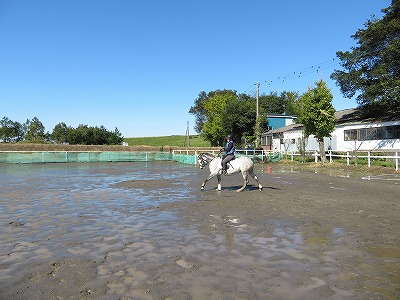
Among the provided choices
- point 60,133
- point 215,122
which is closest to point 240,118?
point 215,122

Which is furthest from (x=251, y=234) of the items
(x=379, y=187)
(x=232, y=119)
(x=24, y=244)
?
(x=232, y=119)

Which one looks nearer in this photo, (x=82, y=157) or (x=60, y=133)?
(x=82, y=157)

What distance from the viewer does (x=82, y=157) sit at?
1767 inches

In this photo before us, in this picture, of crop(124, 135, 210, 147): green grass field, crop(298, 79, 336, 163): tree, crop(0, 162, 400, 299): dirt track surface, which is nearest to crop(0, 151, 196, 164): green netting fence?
crop(298, 79, 336, 163): tree

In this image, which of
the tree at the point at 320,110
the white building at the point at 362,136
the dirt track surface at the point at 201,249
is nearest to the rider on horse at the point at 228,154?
the dirt track surface at the point at 201,249

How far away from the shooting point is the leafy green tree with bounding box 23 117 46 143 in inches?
2998

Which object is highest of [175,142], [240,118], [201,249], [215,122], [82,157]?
[215,122]

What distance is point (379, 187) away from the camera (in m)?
16.0

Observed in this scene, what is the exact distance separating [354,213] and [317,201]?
219 cm

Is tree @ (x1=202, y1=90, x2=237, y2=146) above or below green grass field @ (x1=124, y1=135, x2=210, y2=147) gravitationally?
above

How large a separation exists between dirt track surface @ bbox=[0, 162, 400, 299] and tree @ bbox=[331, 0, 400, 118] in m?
23.5

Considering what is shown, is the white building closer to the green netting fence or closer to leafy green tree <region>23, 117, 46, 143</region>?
the green netting fence

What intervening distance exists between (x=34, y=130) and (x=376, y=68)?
7233cm

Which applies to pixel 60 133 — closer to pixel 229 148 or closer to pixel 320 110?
pixel 320 110
